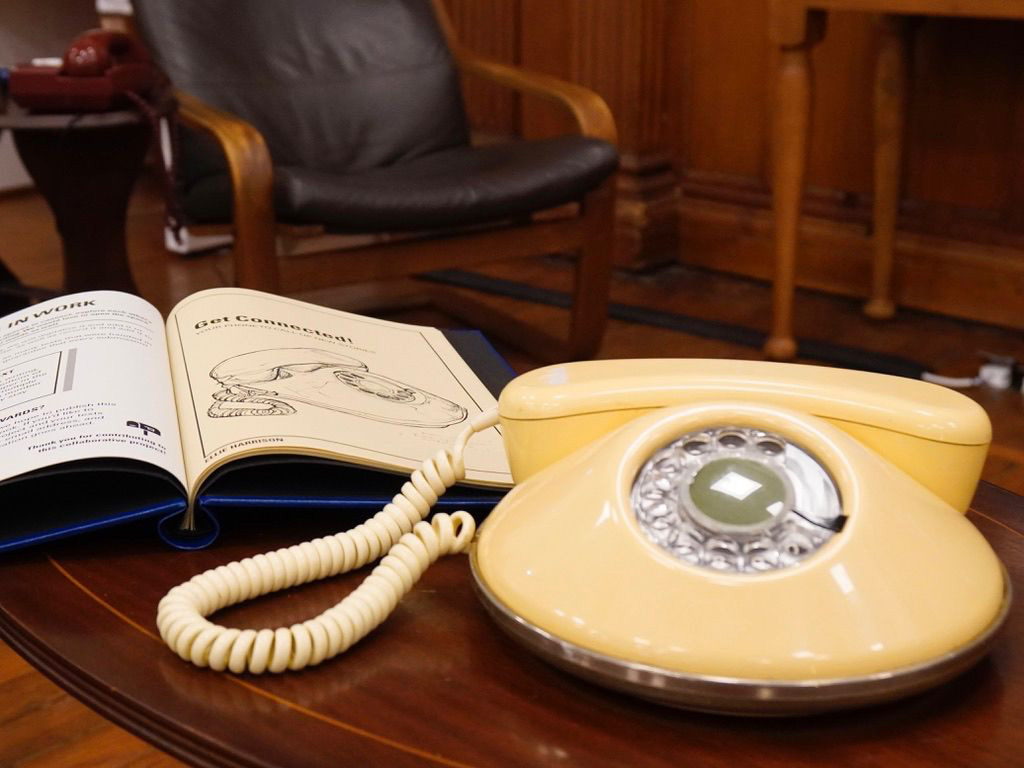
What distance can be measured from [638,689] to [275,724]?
0.47ft

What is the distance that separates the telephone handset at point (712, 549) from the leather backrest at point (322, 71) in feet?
5.65

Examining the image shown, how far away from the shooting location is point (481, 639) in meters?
0.54

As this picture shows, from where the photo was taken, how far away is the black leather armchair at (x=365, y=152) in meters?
1.79

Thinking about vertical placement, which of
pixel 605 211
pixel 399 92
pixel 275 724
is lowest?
pixel 605 211

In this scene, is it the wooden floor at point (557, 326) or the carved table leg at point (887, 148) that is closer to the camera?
the wooden floor at point (557, 326)

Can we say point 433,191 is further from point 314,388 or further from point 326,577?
point 326,577

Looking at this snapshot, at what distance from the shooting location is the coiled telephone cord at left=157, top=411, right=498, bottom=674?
50 cm

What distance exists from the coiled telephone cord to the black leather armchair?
1200 mm

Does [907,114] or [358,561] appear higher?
[358,561]

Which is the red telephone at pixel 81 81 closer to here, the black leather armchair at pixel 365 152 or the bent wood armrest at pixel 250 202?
the black leather armchair at pixel 365 152

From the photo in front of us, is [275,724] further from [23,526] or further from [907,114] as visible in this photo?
[907,114]

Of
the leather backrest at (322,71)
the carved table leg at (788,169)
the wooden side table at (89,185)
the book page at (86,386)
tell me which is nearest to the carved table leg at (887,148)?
the carved table leg at (788,169)

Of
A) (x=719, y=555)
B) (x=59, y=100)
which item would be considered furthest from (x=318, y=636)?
(x=59, y=100)

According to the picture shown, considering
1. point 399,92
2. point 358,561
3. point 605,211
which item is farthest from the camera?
point 399,92
